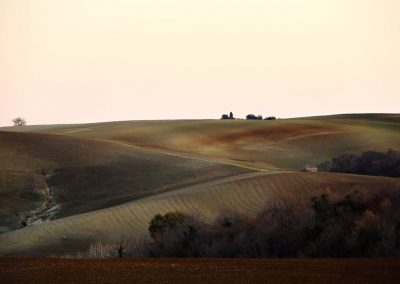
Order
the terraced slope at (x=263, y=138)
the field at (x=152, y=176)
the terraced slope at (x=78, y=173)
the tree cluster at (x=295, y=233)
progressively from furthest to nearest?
the terraced slope at (x=263, y=138) → the terraced slope at (x=78, y=173) → the field at (x=152, y=176) → the tree cluster at (x=295, y=233)

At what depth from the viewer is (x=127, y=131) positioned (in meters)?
119

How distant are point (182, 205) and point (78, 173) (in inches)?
750

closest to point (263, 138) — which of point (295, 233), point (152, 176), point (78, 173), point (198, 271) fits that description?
point (152, 176)

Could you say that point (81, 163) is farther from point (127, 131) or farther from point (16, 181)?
point (127, 131)

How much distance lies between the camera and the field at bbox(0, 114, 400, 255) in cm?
5872

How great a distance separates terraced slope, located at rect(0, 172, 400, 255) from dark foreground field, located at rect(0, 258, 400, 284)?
27643 mm

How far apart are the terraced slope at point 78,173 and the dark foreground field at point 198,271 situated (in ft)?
128

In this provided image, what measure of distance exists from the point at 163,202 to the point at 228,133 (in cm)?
4928

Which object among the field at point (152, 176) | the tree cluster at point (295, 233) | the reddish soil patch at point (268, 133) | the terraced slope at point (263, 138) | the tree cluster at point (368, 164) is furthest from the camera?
the reddish soil patch at point (268, 133)

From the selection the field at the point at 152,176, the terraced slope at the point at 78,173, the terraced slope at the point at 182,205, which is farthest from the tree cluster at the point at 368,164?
the terraced slope at the point at 182,205

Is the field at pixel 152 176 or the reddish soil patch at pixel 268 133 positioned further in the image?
the reddish soil patch at pixel 268 133

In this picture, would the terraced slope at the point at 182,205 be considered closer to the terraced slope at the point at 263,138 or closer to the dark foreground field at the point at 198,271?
the terraced slope at the point at 263,138

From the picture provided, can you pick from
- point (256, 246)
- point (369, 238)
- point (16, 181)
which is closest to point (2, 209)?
point (16, 181)

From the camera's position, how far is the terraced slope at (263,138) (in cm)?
9706
